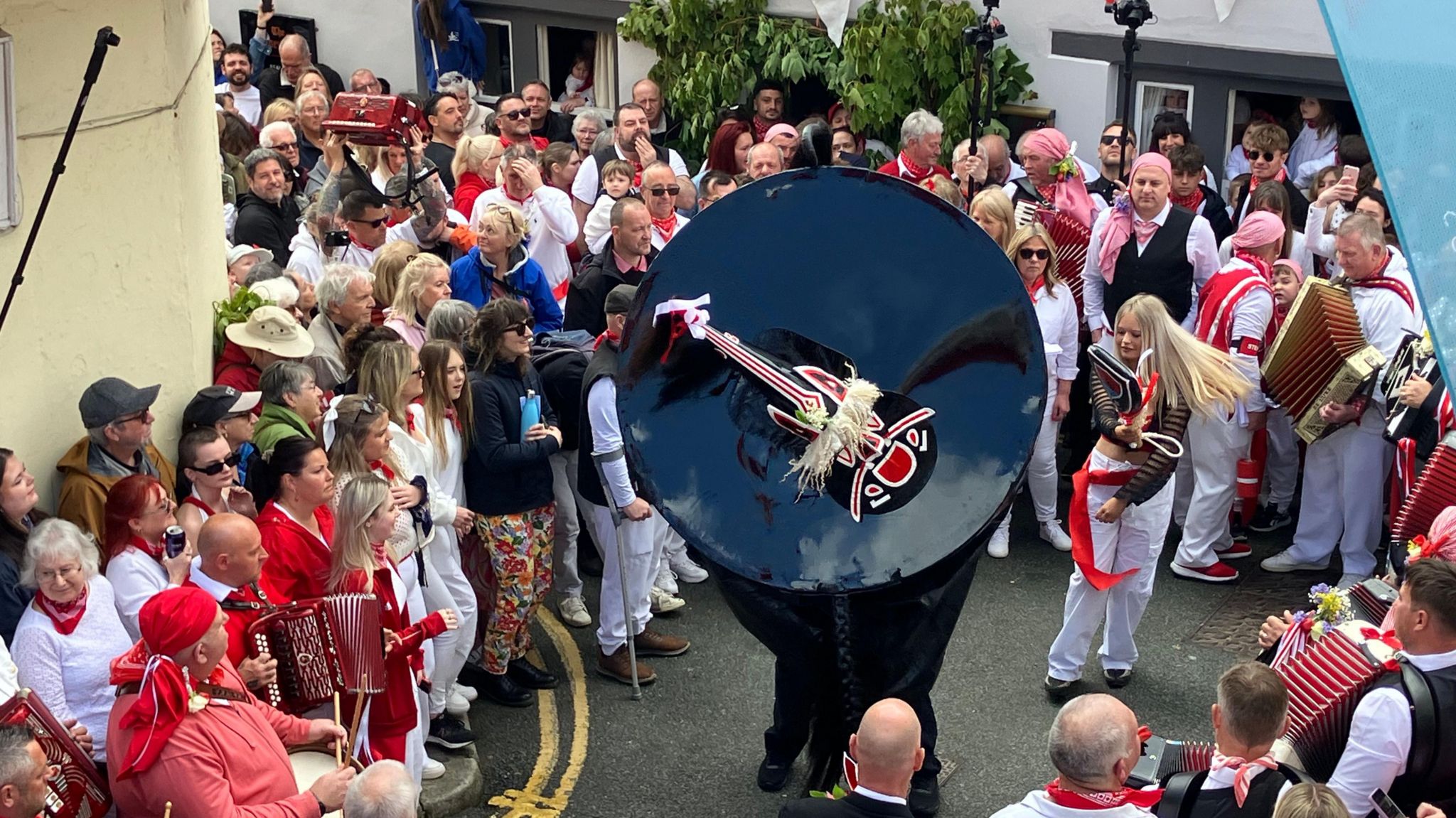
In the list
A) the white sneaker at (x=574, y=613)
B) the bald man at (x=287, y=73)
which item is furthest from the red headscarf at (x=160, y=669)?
the bald man at (x=287, y=73)

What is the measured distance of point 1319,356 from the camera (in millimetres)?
8133

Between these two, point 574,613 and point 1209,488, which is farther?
point 1209,488

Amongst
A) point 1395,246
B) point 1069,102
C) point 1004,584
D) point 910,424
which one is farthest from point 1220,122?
point 910,424

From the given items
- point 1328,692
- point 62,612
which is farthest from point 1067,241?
point 62,612

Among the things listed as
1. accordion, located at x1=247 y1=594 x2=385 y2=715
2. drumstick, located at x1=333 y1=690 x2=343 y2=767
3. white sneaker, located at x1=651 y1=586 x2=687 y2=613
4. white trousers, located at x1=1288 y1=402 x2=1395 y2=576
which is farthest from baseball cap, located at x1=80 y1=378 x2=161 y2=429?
white trousers, located at x1=1288 y1=402 x2=1395 y2=576

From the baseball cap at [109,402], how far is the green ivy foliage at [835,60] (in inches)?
288

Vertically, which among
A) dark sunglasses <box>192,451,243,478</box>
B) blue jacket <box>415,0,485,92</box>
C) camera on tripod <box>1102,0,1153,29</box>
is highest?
camera on tripod <box>1102,0,1153,29</box>

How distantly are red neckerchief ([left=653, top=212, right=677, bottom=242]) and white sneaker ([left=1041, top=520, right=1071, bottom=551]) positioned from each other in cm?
276

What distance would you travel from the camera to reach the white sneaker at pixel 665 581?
27.6 feet

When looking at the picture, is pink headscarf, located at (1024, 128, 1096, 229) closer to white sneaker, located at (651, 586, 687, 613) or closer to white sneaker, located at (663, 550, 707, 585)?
white sneaker, located at (663, 550, 707, 585)

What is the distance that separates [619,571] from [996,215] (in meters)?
3.04

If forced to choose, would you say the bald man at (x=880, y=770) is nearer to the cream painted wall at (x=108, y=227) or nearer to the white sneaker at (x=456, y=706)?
the white sneaker at (x=456, y=706)

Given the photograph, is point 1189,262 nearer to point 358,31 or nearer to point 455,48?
point 455,48

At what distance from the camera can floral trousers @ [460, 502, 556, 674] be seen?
23.7 ft
